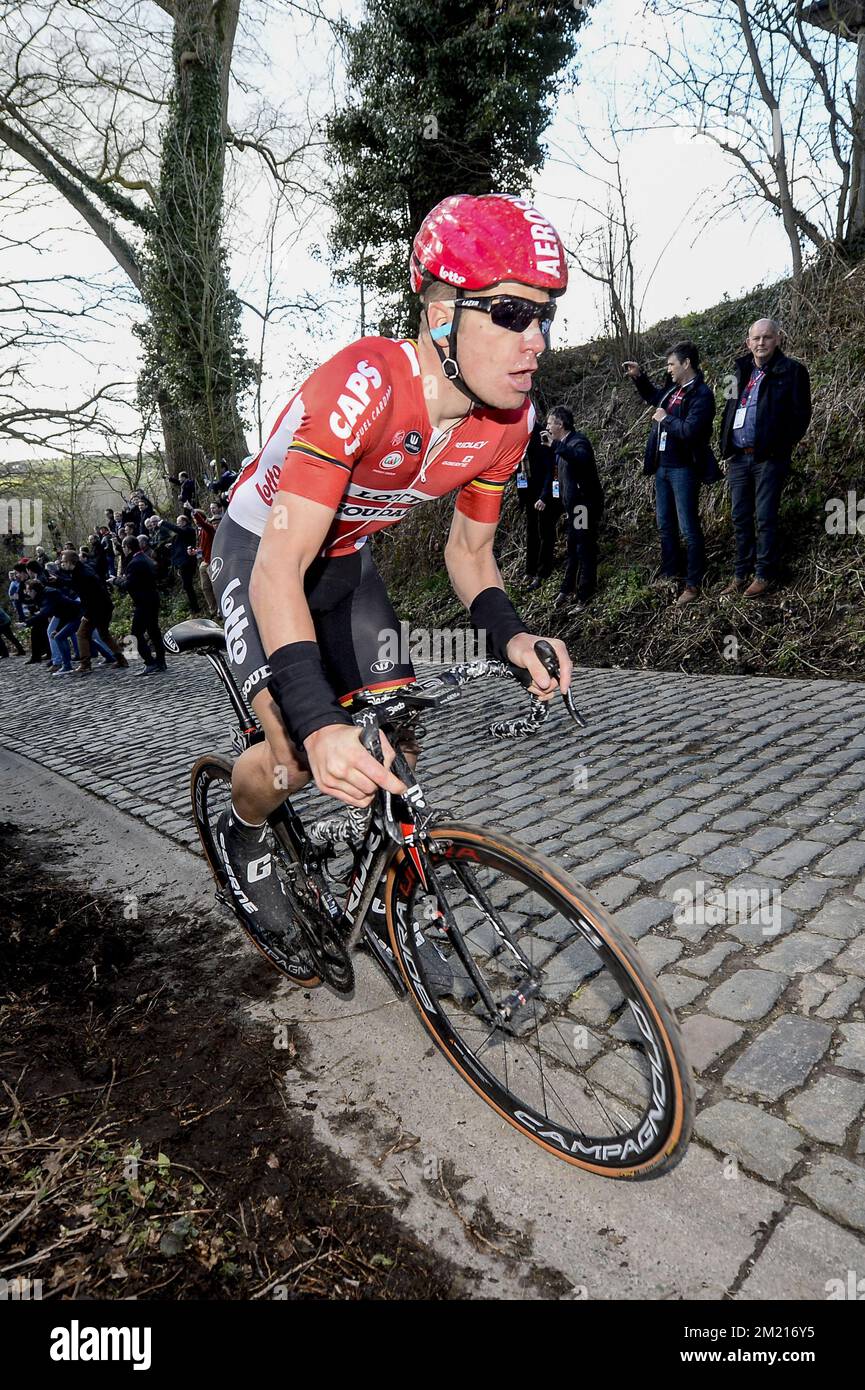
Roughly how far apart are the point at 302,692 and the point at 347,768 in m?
0.25

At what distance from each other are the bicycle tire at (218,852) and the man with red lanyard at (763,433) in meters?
6.89

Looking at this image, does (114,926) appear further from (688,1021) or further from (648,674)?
(648,674)

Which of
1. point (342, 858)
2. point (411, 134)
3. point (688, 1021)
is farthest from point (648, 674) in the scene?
point (411, 134)

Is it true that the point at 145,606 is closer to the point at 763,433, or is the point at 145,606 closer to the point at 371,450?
the point at 763,433

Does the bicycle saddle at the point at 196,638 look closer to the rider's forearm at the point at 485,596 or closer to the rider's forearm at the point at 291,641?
the rider's forearm at the point at 485,596

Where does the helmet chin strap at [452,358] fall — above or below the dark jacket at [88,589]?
below

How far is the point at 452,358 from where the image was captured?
229 centimetres

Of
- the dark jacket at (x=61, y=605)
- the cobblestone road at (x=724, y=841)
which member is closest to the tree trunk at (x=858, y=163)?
the cobblestone road at (x=724, y=841)

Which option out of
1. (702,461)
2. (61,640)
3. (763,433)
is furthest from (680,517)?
(61,640)

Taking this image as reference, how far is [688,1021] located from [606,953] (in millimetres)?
1082

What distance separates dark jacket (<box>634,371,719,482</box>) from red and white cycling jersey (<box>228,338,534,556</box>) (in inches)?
248

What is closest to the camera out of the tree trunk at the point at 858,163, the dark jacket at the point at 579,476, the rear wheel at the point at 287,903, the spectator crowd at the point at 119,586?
the rear wheel at the point at 287,903

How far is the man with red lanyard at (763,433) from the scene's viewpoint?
7758 millimetres

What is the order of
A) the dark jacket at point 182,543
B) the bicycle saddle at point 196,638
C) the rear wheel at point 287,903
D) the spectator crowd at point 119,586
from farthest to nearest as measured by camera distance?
the dark jacket at point 182,543 → the spectator crowd at point 119,586 → the bicycle saddle at point 196,638 → the rear wheel at point 287,903
